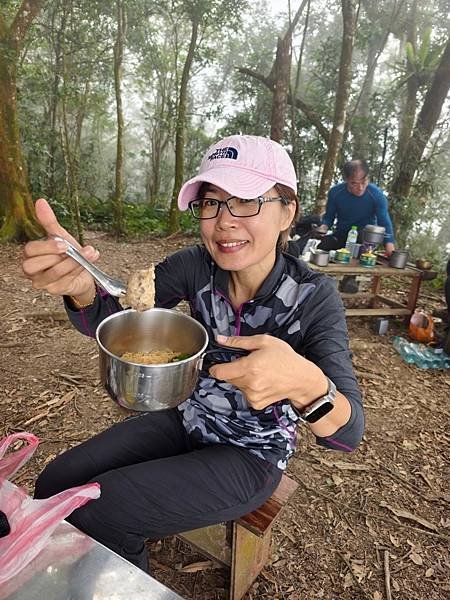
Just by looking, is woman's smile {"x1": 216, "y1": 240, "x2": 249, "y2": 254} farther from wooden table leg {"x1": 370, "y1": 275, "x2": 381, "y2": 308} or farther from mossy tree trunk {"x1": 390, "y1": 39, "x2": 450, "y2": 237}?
mossy tree trunk {"x1": 390, "y1": 39, "x2": 450, "y2": 237}

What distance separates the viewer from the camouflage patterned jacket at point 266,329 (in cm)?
164

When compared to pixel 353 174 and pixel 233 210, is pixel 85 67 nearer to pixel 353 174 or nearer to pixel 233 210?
pixel 353 174

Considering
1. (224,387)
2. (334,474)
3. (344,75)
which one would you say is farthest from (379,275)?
(224,387)

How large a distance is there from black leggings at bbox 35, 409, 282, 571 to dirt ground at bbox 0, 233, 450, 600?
0.89 metres

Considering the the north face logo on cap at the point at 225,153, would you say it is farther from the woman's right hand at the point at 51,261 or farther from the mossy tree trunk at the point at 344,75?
the mossy tree trunk at the point at 344,75

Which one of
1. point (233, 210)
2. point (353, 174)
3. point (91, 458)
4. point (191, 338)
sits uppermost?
point (353, 174)

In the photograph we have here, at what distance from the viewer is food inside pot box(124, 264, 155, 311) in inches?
58.7

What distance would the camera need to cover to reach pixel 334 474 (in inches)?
119

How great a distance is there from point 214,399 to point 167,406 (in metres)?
0.46

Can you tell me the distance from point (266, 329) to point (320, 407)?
54 centimetres

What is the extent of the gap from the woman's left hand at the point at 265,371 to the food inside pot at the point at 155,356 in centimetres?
40

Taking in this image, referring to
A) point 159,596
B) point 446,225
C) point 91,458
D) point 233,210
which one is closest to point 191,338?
point 233,210

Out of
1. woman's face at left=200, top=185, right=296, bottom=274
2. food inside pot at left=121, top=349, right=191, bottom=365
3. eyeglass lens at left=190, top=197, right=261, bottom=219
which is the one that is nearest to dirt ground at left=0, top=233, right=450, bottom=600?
food inside pot at left=121, top=349, right=191, bottom=365

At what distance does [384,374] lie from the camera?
4562 mm
